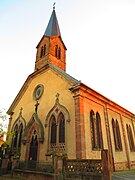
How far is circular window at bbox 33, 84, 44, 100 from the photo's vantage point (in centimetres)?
1665

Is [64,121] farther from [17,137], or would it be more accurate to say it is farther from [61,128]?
[17,137]

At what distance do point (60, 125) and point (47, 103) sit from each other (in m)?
2.88

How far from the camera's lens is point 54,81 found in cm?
1546

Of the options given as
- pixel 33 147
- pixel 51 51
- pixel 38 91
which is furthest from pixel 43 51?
pixel 33 147

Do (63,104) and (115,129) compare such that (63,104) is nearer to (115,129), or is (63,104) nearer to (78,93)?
(78,93)

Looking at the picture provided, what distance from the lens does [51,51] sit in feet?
66.6

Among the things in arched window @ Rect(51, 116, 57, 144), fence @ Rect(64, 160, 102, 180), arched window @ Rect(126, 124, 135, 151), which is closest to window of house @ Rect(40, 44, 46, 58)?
arched window @ Rect(51, 116, 57, 144)

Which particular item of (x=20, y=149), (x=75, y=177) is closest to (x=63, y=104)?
(x=75, y=177)

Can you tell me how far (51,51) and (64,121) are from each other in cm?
1090

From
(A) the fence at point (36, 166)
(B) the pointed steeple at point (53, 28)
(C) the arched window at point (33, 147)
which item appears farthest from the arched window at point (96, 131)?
(B) the pointed steeple at point (53, 28)

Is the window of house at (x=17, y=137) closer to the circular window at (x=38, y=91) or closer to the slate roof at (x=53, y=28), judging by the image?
the circular window at (x=38, y=91)

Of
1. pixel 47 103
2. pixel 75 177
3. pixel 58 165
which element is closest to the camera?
pixel 75 177

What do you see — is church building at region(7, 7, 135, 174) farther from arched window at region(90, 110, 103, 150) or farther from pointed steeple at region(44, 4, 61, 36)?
pointed steeple at region(44, 4, 61, 36)

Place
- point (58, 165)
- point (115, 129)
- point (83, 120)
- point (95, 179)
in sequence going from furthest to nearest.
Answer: point (115, 129)
point (83, 120)
point (58, 165)
point (95, 179)
